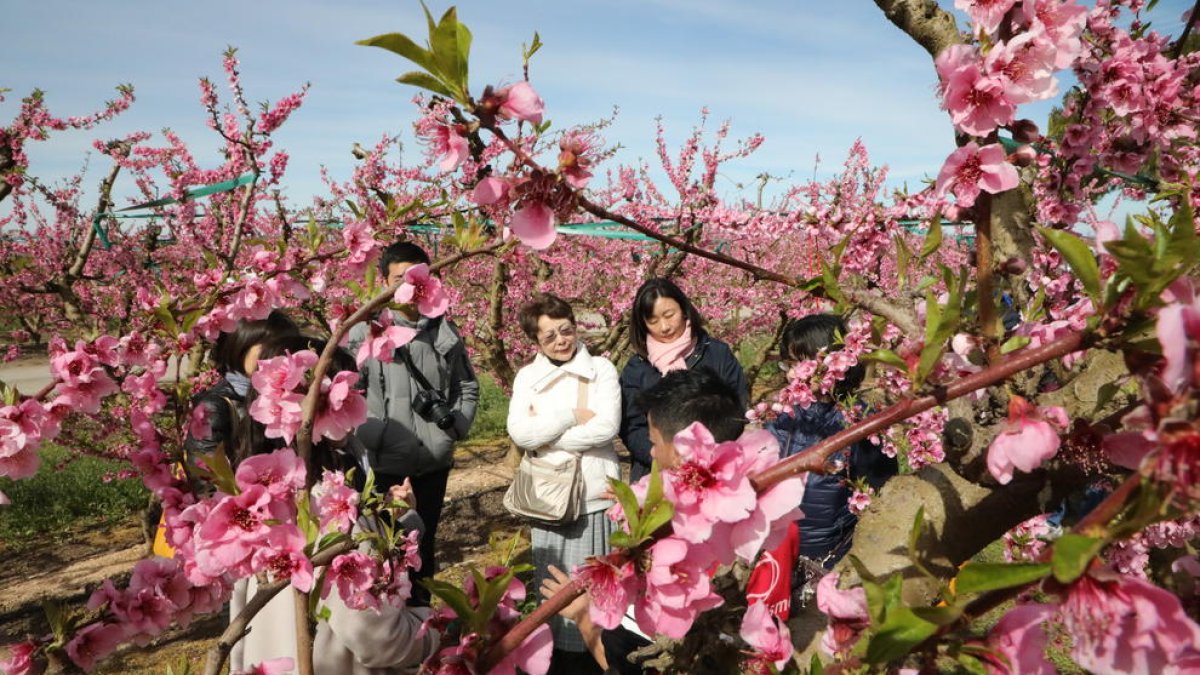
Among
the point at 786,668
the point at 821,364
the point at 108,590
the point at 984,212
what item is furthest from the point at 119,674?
the point at 984,212

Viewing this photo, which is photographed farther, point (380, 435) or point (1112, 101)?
point (380, 435)

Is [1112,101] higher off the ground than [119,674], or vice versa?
[1112,101]

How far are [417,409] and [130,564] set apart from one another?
9.62ft

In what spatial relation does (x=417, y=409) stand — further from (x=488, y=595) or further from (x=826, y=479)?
(x=488, y=595)

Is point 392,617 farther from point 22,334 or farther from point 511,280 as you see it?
point 22,334

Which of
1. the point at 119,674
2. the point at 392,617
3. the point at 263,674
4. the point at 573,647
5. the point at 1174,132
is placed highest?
the point at 1174,132

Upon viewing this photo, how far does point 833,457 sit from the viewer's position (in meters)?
2.50

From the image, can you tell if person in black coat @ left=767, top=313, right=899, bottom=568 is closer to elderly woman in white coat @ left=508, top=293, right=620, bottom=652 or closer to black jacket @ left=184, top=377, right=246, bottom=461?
elderly woman in white coat @ left=508, top=293, right=620, bottom=652

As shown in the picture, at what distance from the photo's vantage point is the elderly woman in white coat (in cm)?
304

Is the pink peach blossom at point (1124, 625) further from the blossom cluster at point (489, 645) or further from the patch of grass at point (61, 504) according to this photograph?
the patch of grass at point (61, 504)

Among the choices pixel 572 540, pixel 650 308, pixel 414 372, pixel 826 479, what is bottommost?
pixel 572 540

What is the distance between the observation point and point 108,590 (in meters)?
1.30

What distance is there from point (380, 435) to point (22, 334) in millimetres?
9673

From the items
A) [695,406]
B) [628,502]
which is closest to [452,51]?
[628,502]
